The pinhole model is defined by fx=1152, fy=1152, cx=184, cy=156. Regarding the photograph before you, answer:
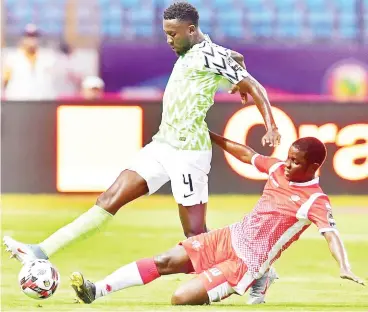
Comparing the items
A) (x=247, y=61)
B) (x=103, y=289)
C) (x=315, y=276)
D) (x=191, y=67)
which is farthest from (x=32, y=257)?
(x=247, y=61)

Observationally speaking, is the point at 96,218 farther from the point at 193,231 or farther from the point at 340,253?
the point at 340,253

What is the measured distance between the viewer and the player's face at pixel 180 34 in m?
7.83

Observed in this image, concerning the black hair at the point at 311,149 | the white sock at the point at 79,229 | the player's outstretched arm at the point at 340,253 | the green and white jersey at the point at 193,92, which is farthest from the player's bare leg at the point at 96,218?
the player's outstretched arm at the point at 340,253

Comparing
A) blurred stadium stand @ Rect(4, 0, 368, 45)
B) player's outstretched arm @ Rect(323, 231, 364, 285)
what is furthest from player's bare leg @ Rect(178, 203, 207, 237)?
blurred stadium stand @ Rect(4, 0, 368, 45)

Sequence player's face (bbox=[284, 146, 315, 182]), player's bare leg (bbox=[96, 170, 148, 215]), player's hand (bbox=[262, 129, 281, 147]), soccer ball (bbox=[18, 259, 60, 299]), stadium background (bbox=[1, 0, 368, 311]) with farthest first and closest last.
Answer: stadium background (bbox=[1, 0, 368, 311])
player's bare leg (bbox=[96, 170, 148, 215])
player's hand (bbox=[262, 129, 281, 147])
soccer ball (bbox=[18, 259, 60, 299])
player's face (bbox=[284, 146, 315, 182])

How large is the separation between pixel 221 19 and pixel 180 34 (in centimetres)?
1400

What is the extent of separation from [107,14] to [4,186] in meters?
7.01

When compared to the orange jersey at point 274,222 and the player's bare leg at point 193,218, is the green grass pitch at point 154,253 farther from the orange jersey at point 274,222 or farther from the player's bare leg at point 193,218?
the player's bare leg at point 193,218

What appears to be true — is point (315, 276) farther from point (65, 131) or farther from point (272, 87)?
point (272, 87)

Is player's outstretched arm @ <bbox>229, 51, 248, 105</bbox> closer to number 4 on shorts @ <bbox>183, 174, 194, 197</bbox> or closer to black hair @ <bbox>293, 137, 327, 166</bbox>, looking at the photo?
number 4 on shorts @ <bbox>183, 174, 194, 197</bbox>

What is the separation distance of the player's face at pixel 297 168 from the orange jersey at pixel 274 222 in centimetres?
4

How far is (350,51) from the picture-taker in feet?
68.5

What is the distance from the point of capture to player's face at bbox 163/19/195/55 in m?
7.83

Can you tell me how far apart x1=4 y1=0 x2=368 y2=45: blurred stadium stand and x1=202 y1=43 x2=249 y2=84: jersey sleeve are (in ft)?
44.2
